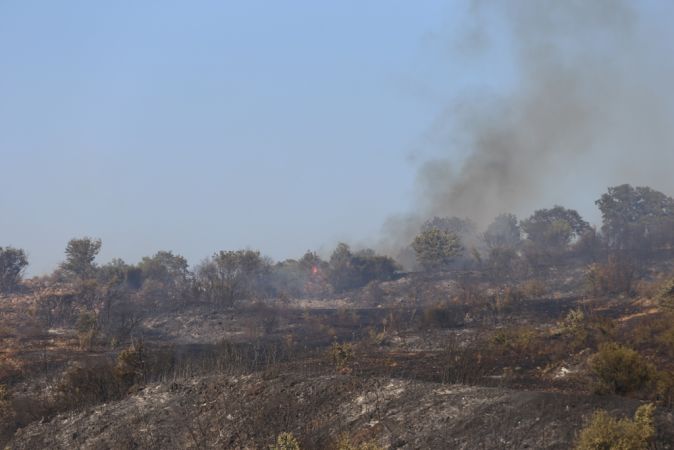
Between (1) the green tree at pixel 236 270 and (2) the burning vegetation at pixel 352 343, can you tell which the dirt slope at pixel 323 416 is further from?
(1) the green tree at pixel 236 270

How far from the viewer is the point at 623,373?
17.6m

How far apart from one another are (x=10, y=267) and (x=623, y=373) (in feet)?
222

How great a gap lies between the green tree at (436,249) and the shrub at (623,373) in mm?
60709

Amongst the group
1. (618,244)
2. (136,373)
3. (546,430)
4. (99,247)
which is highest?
(99,247)

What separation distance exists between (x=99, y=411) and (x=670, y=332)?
19586mm

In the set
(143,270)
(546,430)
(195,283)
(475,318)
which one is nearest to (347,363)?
(546,430)

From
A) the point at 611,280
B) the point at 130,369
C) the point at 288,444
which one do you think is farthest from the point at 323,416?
the point at 611,280

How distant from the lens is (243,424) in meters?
20.4

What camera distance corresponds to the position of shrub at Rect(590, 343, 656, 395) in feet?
57.4

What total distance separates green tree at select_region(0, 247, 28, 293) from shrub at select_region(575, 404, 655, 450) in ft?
219

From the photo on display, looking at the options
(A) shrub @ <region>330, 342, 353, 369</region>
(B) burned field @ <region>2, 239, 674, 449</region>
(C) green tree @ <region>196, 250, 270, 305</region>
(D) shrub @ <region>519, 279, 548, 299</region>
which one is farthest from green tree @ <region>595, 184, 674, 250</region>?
(A) shrub @ <region>330, 342, 353, 369</region>

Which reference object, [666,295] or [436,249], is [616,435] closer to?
[666,295]

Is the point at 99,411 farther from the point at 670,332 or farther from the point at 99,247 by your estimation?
the point at 99,247

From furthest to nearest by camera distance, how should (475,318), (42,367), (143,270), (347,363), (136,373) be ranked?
1. (143,270)
2. (475,318)
3. (42,367)
4. (347,363)
5. (136,373)
